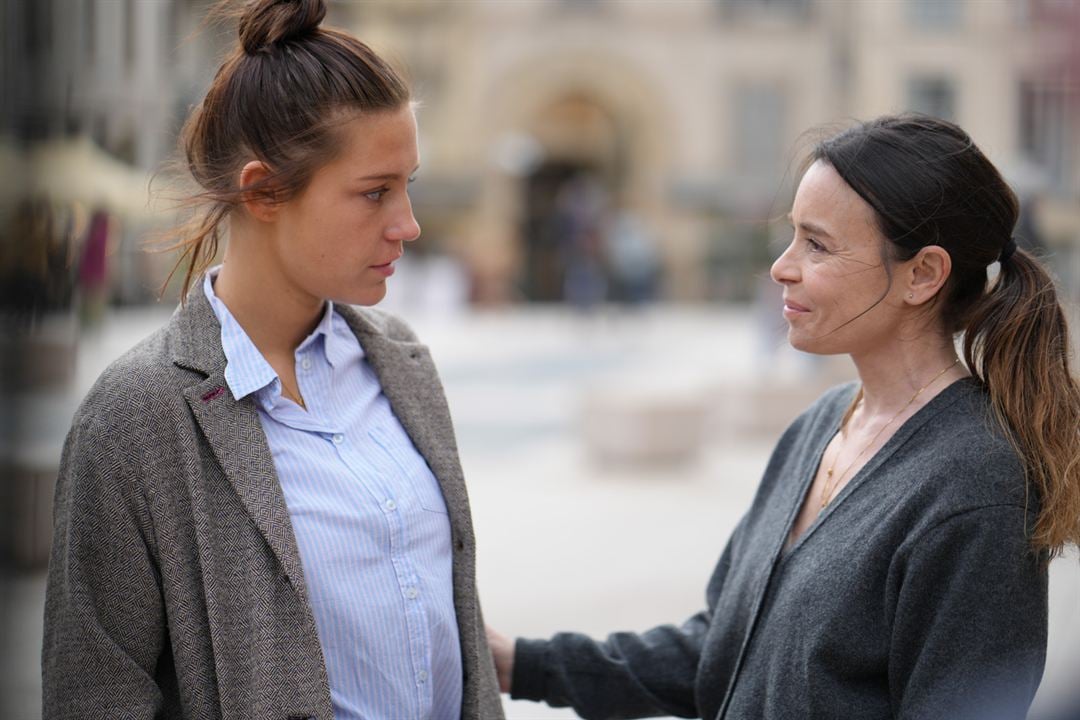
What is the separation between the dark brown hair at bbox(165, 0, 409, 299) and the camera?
1.73 m

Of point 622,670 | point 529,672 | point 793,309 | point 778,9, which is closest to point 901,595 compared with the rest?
point 793,309

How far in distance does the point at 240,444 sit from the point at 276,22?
0.60m

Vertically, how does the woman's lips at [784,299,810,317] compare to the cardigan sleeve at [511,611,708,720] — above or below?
above

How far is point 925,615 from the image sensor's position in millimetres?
1647

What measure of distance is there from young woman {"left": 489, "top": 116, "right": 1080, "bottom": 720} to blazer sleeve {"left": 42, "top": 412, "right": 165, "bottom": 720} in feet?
2.93

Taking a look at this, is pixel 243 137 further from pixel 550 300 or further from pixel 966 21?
pixel 966 21

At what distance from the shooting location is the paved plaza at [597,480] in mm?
4098

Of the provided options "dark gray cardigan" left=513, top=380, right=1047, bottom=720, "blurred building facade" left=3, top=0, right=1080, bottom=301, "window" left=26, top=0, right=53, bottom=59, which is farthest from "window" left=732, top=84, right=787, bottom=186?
"window" left=26, top=0, right=53, bottom=59

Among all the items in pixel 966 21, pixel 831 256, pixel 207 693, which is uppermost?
pixel 966 21

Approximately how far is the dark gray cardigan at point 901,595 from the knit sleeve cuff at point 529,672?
0.30 meters

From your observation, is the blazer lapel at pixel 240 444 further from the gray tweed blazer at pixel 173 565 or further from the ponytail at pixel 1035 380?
the ponytail at pixel 1035 380

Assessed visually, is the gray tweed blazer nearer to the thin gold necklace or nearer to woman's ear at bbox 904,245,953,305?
the thin gold necklace

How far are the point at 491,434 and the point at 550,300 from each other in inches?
745

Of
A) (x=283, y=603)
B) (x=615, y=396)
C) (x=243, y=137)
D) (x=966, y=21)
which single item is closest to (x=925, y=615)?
(x=283, y=603)
